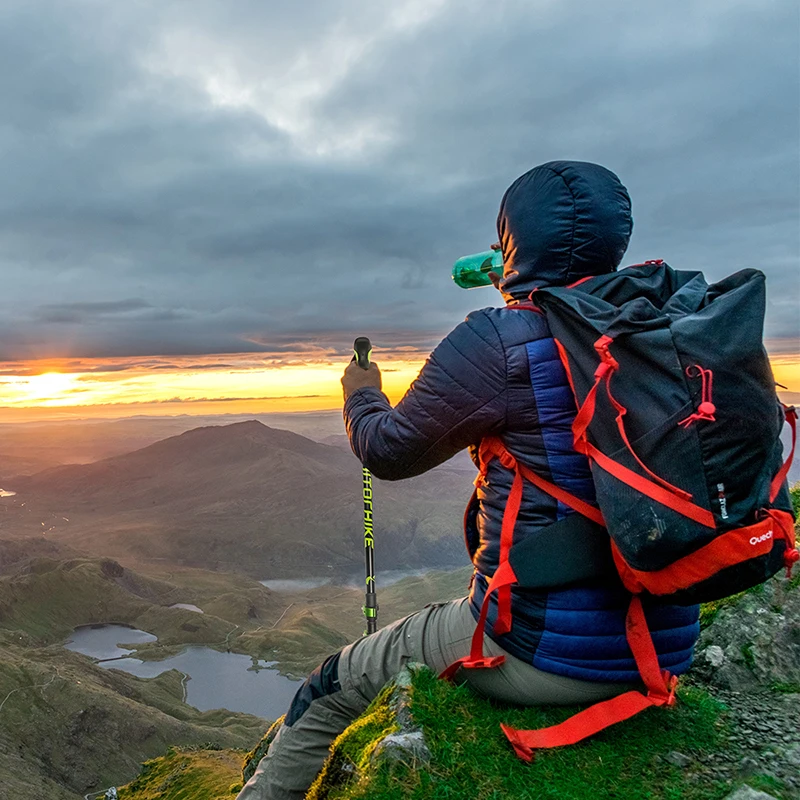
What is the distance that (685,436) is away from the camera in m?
3.85

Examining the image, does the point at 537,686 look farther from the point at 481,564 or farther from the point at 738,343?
the point at 738,343

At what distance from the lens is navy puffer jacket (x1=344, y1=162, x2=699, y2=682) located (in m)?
4.41

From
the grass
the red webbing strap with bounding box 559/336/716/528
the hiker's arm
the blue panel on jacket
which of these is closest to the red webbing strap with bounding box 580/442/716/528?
the red webbing strap with bounding box 559/336/716/528

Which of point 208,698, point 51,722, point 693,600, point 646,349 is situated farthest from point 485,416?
point 208,698

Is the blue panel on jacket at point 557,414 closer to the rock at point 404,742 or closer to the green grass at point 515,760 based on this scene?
the green grass at point 515,760

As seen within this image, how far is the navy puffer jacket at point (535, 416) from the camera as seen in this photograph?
4410 mm

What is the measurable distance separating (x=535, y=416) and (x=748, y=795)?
3055mm

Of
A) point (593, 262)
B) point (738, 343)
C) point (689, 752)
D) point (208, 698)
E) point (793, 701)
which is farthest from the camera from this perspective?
point (208, 698)

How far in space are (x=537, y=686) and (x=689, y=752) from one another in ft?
5.10

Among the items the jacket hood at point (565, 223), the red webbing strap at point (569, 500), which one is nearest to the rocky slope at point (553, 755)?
the red webbing strap at point (569, 500)

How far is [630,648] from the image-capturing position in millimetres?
4629

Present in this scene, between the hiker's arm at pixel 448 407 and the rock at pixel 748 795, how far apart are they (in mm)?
3074

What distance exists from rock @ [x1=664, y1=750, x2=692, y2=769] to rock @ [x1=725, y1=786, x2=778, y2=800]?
43 centimetres

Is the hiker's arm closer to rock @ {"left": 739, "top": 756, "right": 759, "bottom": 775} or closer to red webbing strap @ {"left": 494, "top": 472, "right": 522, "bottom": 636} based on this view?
red webbing strap @ {"left": 494, "top": 472, "right": 522, "bottom": 636}
